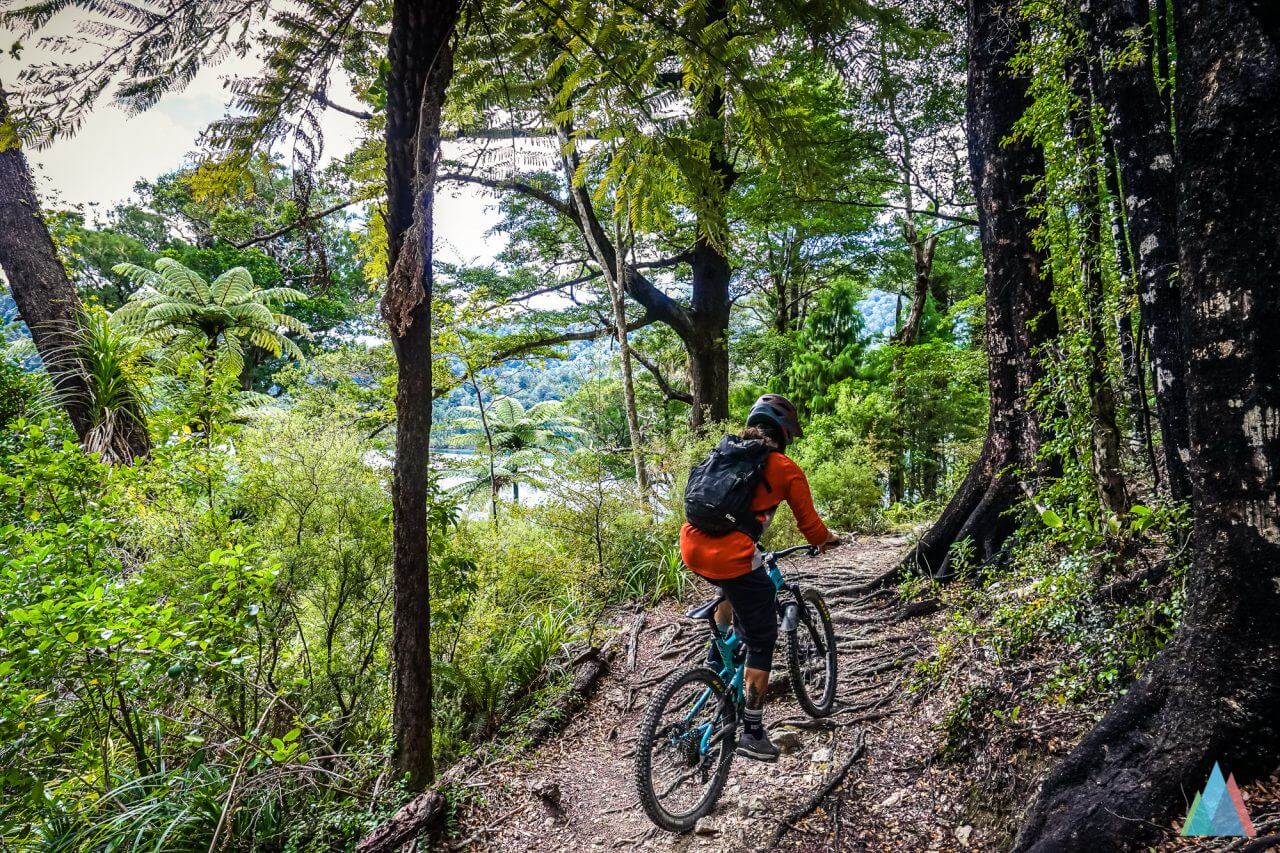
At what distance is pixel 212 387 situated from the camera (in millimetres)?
4379

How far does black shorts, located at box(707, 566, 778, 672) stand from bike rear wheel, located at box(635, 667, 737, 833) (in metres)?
0.27

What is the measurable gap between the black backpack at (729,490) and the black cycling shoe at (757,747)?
1.17 meters

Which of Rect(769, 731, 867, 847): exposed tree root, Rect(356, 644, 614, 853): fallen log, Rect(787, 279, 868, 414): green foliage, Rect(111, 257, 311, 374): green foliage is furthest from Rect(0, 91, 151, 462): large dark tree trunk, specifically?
Rect(787, 279, 868, 414): green foliage

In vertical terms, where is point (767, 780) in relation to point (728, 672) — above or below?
below

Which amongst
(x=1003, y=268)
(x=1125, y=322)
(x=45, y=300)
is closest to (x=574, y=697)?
(x=1125, y=322)

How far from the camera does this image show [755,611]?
2994 millimetres

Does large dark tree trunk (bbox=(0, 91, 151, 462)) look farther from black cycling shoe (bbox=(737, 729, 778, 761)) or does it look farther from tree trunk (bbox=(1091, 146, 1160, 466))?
tree trunk (bbox=(1091, 146, 1160, 466))

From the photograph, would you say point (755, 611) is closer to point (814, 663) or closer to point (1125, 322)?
point (814, 663)

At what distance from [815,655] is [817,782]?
2.74 ft

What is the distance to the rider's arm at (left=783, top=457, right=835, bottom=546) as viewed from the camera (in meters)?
2.91

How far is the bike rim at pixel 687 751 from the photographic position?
2924 mm

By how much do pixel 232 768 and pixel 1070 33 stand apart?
5.96 m

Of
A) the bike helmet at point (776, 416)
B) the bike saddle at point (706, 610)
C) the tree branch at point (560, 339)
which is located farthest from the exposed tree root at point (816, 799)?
the tree branch at point (560, 339)

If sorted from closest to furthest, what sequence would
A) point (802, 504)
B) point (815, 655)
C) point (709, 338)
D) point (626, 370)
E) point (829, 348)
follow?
point (802, 504) < point (815, 655) < point (626, 370) < point (709, 338) < point (829, 348)
